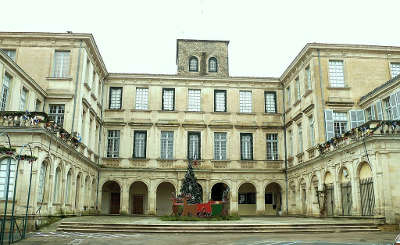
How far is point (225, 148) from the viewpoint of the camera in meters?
32.6

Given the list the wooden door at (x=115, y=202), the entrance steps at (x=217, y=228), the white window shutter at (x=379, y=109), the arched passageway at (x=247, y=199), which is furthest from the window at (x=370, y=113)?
the wooden door at (x=115, y=202)

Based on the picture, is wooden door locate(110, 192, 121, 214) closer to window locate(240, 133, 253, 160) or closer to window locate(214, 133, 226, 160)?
window locate(214, 133, 226, 160)

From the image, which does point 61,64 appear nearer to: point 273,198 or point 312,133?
point 312,133

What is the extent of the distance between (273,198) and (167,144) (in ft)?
32.5

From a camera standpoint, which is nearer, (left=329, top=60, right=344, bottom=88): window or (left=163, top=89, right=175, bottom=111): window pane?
(left=329, top=60, right=344, bottom=88): window

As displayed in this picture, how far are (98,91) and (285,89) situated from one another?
1480 cm

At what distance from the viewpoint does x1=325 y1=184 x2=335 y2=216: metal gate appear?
2405 cm

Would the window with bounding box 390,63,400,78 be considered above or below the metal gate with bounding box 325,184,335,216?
above

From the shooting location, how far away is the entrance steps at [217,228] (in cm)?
1786

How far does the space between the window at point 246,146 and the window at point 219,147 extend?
1.43 metres

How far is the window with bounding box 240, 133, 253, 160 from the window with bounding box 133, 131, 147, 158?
25.5 feet

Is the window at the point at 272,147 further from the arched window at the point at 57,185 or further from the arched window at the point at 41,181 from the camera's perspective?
the arched window at the point at 41,181

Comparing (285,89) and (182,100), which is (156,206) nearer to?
(182,100)

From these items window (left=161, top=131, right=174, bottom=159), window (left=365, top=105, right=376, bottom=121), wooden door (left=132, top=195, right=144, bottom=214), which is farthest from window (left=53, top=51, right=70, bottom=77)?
window (left=365, top=105, right=376, bottom=121)
